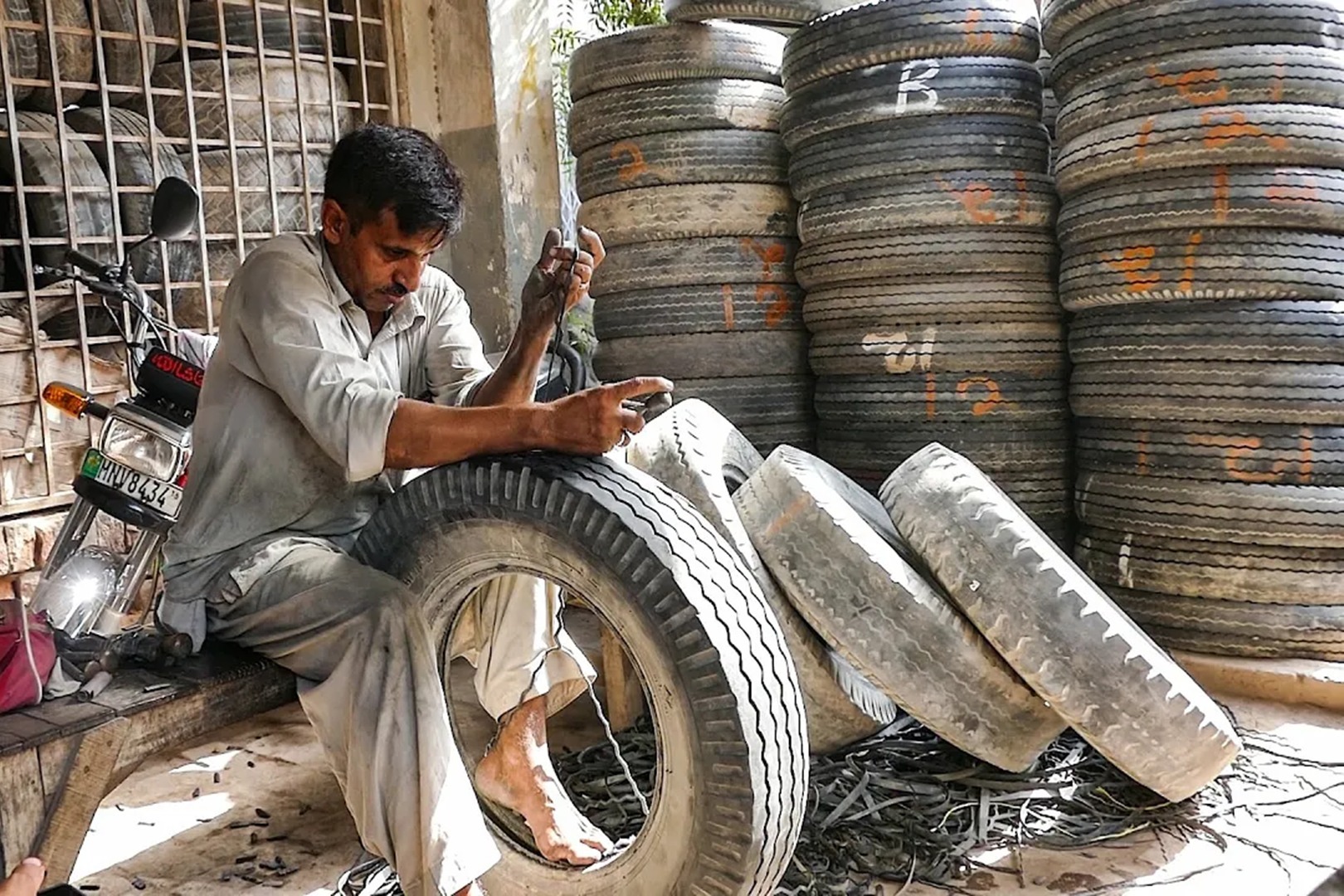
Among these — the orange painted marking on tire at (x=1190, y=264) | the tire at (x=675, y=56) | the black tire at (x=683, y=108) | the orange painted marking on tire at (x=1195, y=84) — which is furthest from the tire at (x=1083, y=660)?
the tire at (x=675, y=56)

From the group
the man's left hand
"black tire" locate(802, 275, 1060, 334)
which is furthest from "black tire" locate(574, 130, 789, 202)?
the man's left hand

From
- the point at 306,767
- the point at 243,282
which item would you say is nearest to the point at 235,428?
the point at 243,282

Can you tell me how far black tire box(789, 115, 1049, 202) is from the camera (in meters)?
3.77

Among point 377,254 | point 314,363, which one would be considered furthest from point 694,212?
point 314,363

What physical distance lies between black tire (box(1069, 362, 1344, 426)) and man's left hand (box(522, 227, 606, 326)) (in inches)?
77.4

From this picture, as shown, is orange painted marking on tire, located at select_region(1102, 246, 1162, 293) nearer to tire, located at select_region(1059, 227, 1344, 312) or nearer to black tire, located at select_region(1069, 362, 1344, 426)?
tire, located at select_region(1059, 227, 1344, 312)

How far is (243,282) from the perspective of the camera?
7.00 feet

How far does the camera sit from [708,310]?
425cm

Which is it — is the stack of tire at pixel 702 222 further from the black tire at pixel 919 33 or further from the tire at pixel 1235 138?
the tire at pixel 1235 138

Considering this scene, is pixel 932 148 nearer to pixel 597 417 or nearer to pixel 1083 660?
pixel 1083 660

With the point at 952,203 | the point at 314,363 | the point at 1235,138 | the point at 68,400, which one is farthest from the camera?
the point at 952,203

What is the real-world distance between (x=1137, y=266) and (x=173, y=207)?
272 cm

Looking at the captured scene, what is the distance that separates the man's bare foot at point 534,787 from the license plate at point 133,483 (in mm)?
984

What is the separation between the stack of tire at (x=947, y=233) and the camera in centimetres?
378
